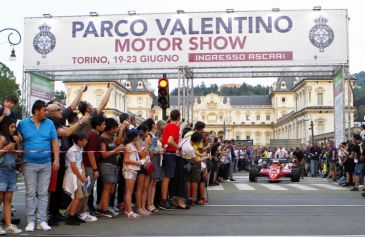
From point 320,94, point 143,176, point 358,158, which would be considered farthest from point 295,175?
point 320,94

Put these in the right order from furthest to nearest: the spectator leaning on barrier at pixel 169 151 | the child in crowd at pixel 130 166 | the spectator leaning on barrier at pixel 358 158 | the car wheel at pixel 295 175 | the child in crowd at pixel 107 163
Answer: the car wheel at pixel 295 175
the spectator leaning on barrier at pixel 358 158
the spectator leaning on barrier at pixel 169 151
the child in crowd at pixel 130 166
the child in crowd at pixel 107 163

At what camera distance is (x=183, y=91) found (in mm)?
25016

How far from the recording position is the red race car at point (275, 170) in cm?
2290

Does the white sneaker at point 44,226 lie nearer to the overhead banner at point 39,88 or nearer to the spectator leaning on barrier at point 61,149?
the spectator leaning on barrier at point 61,149

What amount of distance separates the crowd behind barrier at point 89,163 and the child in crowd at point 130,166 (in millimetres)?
19

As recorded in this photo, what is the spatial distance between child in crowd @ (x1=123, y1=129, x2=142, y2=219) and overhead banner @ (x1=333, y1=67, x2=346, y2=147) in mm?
16385

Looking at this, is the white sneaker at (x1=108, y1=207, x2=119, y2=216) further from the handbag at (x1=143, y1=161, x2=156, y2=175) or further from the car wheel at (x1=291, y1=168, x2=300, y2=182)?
the car wheel at (x1=291, y1=168, x2=300, y2=182)

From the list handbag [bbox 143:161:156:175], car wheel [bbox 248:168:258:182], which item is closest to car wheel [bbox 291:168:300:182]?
car wheel [bbox 248:168:258:182]

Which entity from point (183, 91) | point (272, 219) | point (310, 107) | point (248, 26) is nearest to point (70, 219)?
point (272, 219)

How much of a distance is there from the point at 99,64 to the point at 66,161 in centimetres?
1752

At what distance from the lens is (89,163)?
31.4 feet

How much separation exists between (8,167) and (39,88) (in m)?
19.1

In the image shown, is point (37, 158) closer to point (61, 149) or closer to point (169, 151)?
point (61, 149)

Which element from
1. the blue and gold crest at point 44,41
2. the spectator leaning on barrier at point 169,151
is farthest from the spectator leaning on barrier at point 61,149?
the blue and gold crest at point 44,41
